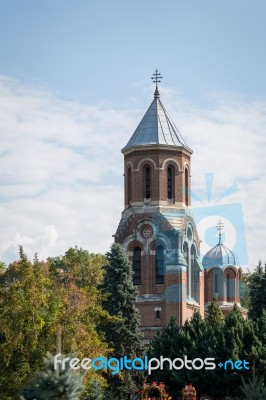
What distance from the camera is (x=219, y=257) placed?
7588 centimetres

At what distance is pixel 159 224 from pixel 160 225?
9 centimetres

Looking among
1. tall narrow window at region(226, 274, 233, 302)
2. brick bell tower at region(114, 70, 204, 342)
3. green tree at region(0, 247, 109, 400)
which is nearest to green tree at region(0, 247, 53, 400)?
green tree at region(0, 247, 109, 400)

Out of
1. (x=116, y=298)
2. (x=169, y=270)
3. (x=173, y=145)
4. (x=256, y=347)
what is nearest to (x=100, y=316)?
(x=116, y=298)

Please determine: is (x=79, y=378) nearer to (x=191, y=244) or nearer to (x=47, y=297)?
(x=47, y=297)

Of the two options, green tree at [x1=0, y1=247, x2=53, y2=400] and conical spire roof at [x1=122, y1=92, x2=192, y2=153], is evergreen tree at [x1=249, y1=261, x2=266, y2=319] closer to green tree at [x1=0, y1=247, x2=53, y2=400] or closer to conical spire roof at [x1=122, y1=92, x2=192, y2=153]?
conical spire roof at [x1=122, y1=92, x2=192, y2=153]

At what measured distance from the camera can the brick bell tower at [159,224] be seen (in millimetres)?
57844

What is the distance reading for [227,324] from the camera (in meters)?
47.2

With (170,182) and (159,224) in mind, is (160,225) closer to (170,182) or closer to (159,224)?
(159,224)

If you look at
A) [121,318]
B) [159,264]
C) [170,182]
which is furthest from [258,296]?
[121,318]

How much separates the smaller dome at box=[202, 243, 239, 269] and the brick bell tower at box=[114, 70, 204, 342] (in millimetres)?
14477

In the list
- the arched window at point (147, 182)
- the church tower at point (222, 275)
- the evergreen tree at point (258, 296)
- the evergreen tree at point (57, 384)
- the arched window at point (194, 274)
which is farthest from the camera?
the church tower at point (222, 275)

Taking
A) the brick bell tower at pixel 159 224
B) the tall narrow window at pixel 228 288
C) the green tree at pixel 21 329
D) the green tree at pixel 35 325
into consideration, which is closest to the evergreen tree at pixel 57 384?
the green tree at pixel 35 325

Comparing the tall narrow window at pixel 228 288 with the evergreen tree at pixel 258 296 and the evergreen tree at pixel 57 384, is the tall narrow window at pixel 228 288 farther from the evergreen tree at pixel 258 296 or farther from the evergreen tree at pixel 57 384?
the evergreen tree at pixel 57 384

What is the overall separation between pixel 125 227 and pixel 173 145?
5.84m
